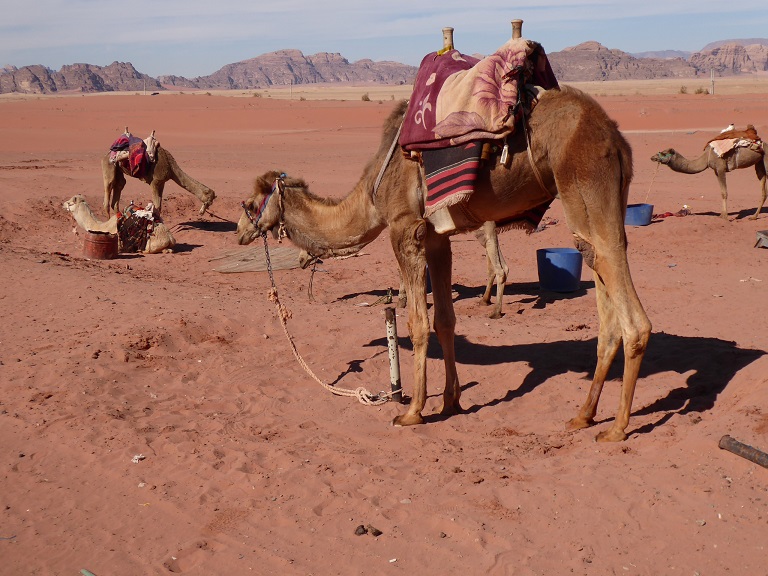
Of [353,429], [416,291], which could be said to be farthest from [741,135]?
[353,429]

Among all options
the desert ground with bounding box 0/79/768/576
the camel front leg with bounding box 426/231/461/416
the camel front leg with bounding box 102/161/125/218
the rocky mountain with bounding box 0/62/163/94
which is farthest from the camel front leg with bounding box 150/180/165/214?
the rocky mountain with bounding box 0/62/163/94

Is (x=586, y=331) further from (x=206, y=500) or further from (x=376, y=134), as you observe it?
(x=376, y=134)

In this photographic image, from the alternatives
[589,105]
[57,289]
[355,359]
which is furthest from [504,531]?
[57,289]

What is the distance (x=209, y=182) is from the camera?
915 inches

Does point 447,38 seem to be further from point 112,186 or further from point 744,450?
point 112,186

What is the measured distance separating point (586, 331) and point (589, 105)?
4086 millimetres

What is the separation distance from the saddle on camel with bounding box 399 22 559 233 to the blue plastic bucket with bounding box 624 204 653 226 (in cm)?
976

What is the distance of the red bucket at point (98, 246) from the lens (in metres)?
14.6

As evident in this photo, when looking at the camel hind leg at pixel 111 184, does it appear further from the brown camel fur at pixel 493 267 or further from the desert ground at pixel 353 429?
the brown camel fur at pixel 493 267

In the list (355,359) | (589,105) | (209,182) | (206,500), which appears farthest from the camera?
(209,182)

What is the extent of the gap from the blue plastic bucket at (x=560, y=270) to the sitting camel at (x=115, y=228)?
7.09 m

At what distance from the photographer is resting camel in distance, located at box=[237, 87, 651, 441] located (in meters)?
6.29

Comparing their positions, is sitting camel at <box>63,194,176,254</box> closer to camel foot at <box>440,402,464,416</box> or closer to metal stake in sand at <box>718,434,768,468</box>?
camel foot at <box>440,402,464,416</box>

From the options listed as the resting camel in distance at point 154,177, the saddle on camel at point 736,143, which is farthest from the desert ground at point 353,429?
the saddle on camel at point 736,143
